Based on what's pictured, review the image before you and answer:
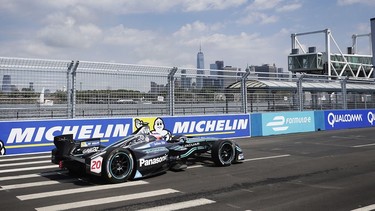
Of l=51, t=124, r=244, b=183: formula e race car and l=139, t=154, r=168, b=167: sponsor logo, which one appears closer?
l=51, t=124, r=244, b=183: formula e race car

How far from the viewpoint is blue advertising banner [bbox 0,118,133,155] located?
11516 mm

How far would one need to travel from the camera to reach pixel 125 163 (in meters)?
7.37

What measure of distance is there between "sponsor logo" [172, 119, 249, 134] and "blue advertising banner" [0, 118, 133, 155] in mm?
2645

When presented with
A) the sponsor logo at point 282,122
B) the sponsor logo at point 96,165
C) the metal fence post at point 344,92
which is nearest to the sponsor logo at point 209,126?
the sponsor logo at point 282,122

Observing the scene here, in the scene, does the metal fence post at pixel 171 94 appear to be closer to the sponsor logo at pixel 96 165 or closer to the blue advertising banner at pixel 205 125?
the blue advertising banner at pixel 205 125

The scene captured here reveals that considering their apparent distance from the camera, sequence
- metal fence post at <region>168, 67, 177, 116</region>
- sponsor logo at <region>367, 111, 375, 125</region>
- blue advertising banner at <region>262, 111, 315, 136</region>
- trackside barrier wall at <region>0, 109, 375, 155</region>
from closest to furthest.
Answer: trackside barrier wall at <region>0, 109, 375, 155</region> < metal fence post at <region>168, 67, 177, 116</region> < blue advertising banner at <region>262, 111, 315, 136</region> < sponsor logo at <region>367, 111, 375, 125</region>

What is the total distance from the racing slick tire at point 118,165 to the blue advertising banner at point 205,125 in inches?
251

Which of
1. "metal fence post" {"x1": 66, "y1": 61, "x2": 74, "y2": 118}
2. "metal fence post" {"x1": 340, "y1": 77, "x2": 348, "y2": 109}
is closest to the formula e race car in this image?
"metal fence post" {"x1": 66, "y1": 61, "x2": 74, "y2": 118}

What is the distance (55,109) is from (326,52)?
65.2 metres

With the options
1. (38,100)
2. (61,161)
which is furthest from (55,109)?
(61,161)

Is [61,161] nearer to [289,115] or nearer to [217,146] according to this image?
[217,146]

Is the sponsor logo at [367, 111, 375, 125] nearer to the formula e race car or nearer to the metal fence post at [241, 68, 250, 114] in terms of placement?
the metal fence post at [241, 68, 250, 114]

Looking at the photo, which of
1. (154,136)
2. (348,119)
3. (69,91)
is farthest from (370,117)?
(154,136)

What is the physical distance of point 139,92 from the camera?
14.1 metres
